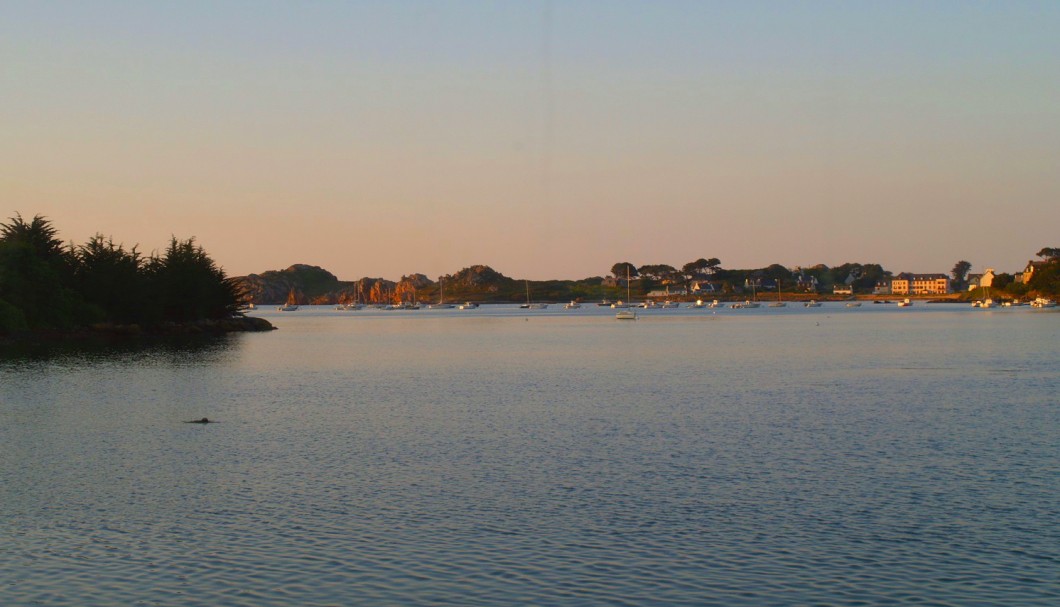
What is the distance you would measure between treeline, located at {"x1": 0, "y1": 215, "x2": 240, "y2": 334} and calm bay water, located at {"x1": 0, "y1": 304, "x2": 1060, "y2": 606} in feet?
172

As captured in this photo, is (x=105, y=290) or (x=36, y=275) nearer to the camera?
(x=36, y=275)

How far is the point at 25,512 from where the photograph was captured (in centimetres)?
2381

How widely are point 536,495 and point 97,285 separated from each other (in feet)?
356

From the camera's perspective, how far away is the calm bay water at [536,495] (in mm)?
17906

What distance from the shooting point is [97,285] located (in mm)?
120312

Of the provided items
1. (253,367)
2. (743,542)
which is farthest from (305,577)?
(253,367)

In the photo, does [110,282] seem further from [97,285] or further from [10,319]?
[10,319]

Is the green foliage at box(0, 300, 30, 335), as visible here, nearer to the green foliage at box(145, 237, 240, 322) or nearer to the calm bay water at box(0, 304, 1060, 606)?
the green foliage at box(145, 237, 240, 322)

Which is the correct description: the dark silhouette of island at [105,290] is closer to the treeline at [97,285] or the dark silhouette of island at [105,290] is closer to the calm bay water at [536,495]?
the treeline at [97,285]

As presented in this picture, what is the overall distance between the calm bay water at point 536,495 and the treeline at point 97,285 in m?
52.3

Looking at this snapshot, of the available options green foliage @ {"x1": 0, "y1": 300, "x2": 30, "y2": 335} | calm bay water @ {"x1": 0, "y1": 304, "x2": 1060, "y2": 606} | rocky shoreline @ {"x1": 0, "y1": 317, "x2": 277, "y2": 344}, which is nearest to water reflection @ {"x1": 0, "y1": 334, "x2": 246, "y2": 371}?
rocky shoreline @ {"x1": 0, "y1": 317, "x2": 277, "y2": 344}

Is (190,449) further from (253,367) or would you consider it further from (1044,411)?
(253,367)

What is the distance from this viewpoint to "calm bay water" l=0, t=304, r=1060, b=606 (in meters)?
17.9

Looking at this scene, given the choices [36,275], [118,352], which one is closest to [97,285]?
[36,275]
